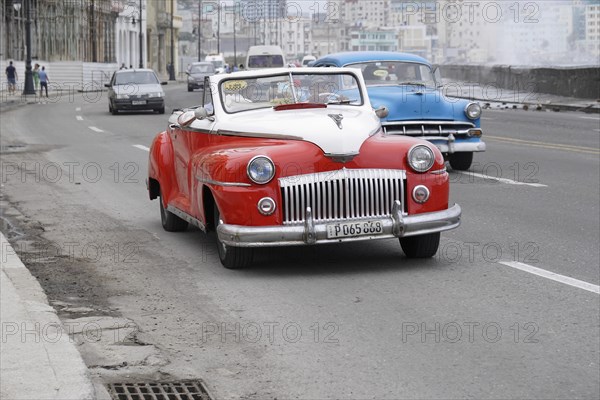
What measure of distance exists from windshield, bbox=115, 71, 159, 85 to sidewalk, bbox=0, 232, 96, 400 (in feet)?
99.0

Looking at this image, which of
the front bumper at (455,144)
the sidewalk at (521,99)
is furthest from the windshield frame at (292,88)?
the sidewalk at (521,99)

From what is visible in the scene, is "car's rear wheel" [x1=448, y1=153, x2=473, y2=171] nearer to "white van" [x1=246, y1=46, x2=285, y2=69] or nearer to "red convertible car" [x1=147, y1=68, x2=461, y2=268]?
"red convertible car" [x1=147, y1=68, x2=461, y2=268]

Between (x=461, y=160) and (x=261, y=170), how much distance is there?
28.8ft

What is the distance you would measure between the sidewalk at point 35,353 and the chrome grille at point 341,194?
1.88 m

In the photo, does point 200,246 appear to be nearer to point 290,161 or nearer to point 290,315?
point 290,161

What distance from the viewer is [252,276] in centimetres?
862

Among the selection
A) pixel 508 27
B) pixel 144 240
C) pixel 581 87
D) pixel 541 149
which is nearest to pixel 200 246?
pixel 144 240

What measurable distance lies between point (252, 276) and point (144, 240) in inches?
84.7

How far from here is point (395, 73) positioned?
17.5 m

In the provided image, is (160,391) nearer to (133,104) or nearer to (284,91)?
(284,91)

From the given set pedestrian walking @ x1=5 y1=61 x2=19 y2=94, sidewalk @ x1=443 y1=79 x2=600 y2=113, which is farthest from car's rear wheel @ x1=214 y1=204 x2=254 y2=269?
pedestrian walking @ x1=5 y1=61 x2=19 y2=94

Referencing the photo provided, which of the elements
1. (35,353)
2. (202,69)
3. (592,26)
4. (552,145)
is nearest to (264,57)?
(202,69)

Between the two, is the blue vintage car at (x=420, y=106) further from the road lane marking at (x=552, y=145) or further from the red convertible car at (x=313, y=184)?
the red convertible car at (x=313, y=184)

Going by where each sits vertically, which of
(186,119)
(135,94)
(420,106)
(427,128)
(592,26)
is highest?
(592,26)
